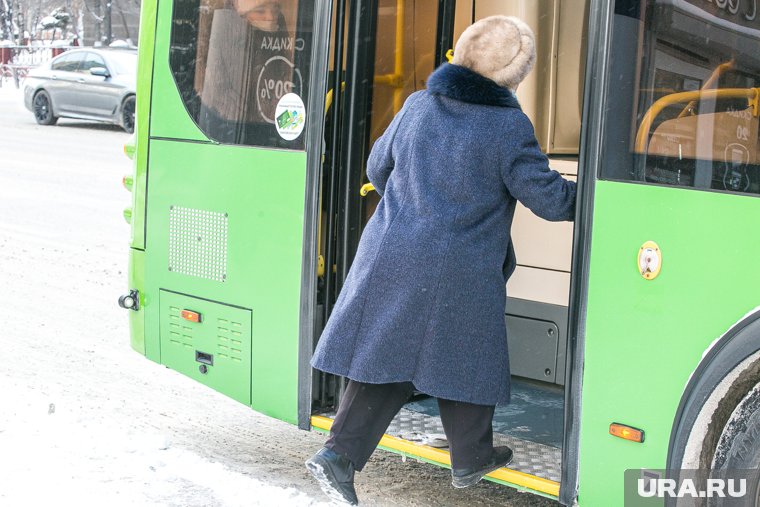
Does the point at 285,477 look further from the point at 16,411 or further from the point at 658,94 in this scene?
the point at 658,94

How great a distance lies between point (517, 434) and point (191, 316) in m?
1.57

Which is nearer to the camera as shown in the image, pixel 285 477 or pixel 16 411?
pixel 285 477

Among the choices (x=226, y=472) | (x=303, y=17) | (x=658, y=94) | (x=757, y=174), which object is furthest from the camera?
(x=226, y=472)

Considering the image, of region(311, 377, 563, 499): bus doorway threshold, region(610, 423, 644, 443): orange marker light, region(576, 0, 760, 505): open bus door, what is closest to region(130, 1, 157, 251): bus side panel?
region(311, 377, 563, 499): bus doorway threshold

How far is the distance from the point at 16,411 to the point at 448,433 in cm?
262

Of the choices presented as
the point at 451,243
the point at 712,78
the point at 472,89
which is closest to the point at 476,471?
the point at 451,243

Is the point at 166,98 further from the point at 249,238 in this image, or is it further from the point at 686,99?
the point at 686,99

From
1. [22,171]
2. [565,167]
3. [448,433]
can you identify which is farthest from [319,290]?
[22,171]

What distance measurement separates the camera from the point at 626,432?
134 inches

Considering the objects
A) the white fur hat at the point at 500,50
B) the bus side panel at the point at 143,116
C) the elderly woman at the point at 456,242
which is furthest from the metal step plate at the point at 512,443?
the bus side panel at the point at 143,116

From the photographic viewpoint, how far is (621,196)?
334cm

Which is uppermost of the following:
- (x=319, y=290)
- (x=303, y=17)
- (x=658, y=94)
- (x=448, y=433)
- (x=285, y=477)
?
(x=303, y=17)

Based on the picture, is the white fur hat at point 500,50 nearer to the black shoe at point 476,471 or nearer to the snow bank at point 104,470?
the black shoe at point 476,471

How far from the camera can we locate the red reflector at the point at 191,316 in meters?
4.85
